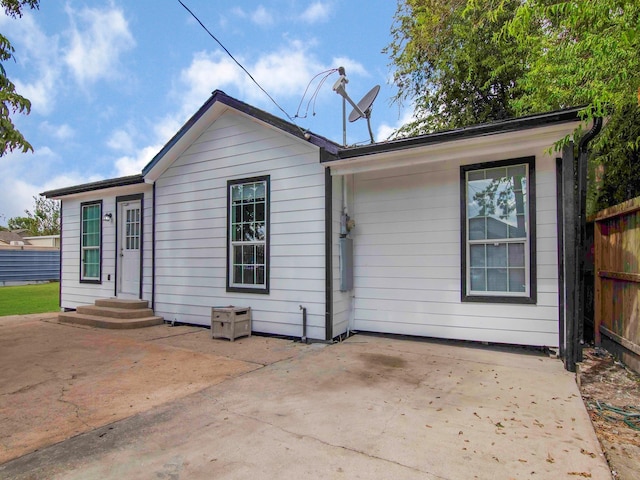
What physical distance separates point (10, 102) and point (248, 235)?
11.5ft

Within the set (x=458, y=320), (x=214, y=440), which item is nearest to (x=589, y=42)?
(x=458, y=320)

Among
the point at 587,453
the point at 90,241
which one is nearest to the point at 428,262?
the point at 587,453

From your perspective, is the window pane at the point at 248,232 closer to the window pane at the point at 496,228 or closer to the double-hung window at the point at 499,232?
the double-hung window at the point at 499,232

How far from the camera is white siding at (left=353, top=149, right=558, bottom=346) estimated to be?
4750 mm

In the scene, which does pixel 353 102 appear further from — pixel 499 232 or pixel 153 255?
pixel 153 255

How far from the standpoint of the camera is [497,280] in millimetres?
5059

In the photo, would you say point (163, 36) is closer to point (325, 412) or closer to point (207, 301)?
point (207, 301)

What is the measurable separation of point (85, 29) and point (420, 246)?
7.48 metres

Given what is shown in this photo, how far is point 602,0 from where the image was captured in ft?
9.61

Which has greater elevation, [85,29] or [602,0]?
[85,29]

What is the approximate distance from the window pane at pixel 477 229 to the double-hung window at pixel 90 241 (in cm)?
788

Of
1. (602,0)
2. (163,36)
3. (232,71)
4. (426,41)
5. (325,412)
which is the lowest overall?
(325,412)

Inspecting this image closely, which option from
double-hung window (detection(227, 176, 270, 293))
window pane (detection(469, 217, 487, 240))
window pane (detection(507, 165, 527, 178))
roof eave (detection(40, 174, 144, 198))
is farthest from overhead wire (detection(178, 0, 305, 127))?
roof eave (detection(40, 174, 144, 198))

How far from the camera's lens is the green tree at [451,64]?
31.6ft
